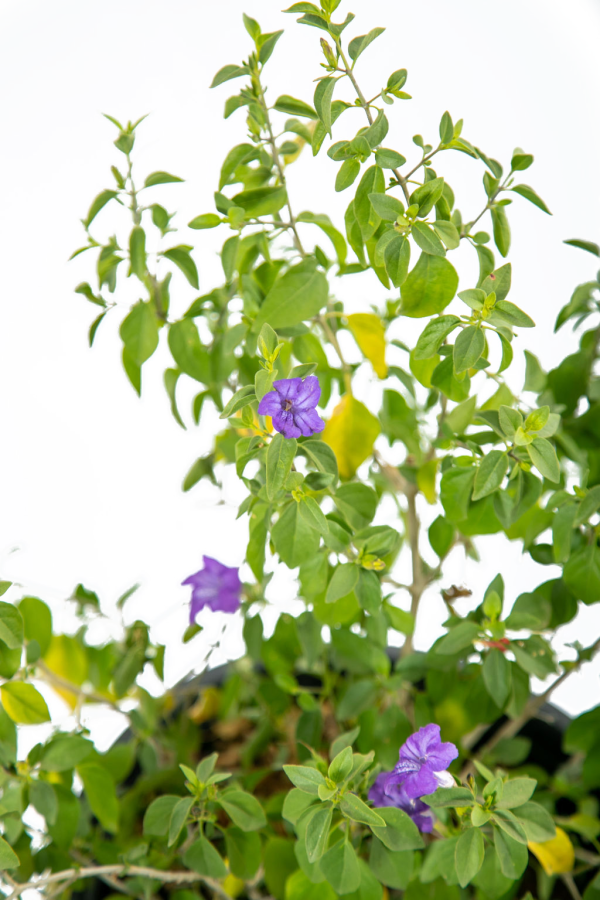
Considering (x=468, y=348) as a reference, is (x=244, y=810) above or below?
below

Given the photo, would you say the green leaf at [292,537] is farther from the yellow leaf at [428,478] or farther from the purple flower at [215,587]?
the purple flower at [215,587]

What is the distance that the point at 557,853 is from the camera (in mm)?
745

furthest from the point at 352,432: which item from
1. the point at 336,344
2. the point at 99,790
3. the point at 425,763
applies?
the point at 99,790

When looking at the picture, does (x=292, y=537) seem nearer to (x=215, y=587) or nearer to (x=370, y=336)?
(x=370, y=336)

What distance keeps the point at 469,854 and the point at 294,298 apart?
0.43m

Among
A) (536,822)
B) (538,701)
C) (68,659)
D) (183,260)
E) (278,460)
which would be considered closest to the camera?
(278,460)

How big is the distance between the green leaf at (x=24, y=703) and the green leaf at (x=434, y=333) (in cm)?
42

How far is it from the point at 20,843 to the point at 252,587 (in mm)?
352

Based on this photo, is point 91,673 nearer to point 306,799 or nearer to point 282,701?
point 282,701

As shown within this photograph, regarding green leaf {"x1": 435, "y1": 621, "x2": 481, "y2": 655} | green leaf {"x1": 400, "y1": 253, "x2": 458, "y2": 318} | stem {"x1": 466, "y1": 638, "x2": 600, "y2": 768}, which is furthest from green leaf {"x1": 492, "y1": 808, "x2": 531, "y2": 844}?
green leaf {"x1": 400, "y1": 253, "x2": 458, "y2": 318}

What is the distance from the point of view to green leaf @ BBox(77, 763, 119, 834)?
710 mm

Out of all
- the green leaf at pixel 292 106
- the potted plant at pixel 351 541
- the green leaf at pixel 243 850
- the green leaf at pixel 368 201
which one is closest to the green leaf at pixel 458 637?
the potted plant at pixel 351 541

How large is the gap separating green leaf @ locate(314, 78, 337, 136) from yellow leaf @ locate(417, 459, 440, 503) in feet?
1.10

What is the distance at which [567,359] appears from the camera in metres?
0.74
